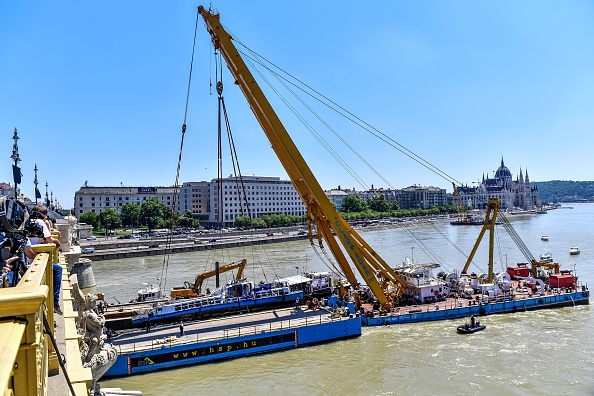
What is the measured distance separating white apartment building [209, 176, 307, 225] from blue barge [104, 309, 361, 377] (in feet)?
227

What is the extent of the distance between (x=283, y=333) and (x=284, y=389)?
3404 millimetres

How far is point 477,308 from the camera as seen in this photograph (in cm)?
2180

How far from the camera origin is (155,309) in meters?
19.4

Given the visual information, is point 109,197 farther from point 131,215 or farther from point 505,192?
point 505,192

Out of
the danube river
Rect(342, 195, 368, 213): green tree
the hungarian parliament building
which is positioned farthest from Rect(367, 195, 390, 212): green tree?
the danube river

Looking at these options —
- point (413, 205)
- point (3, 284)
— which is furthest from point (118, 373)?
point (413, 205)

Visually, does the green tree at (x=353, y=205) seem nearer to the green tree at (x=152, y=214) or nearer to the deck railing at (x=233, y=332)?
the green tree at (x=152, y=214)

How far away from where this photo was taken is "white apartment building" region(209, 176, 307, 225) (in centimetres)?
9188

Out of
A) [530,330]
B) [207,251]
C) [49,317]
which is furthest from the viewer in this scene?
[207,251]

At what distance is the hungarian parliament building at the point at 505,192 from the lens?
152 meters

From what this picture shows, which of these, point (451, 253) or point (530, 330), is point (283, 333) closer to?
point (530, 330)

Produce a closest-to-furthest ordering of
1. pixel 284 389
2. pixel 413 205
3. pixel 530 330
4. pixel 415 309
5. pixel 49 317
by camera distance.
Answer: pixel 49 317
pixel 284 389
pixel 530 330
pixel 415 309
pixel 413 205

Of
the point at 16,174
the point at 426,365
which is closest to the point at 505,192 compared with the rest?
the point at 426,365

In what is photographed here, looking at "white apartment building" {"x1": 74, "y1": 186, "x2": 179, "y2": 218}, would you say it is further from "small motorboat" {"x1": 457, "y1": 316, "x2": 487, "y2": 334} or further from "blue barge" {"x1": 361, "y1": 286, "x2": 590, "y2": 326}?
"small motorboat" {"x1": 457, "y1": 316, "x2": 487, "y2": 334}
